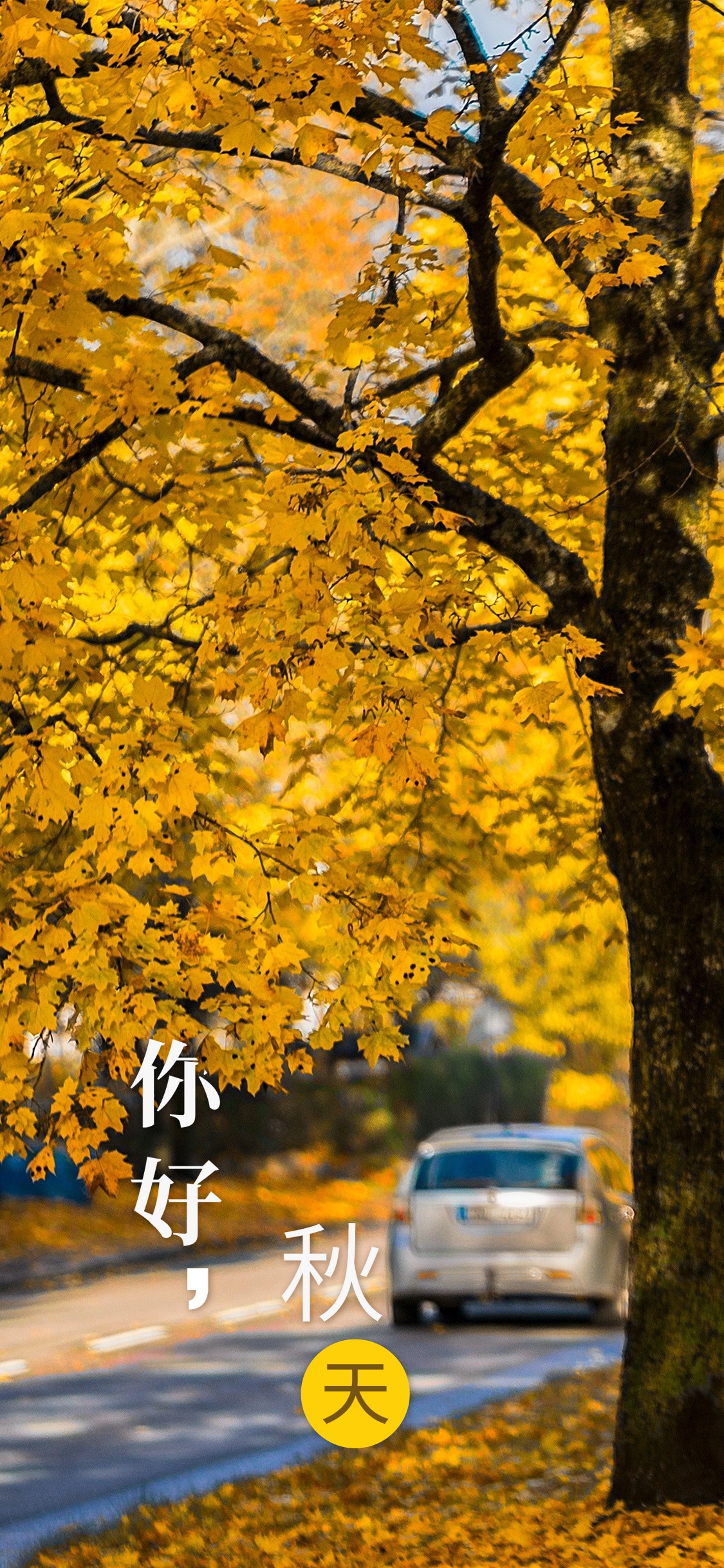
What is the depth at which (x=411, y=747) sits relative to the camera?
5098mm

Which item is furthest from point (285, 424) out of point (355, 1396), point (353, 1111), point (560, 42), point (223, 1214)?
point (353, 1111)

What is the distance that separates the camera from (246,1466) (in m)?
8.33

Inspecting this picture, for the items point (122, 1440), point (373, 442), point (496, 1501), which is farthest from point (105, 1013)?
point (122, 1440)

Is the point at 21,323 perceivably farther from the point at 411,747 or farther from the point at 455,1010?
the point at 455,1010

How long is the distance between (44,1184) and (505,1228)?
37.4 ft

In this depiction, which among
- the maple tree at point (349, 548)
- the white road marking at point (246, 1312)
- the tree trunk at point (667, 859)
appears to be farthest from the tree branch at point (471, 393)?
the white road marking at point (246, 1312)

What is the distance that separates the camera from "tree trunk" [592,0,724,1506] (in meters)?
6.33

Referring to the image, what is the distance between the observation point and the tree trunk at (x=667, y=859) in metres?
6.33

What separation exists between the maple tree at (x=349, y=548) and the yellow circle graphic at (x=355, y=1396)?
5.53 feet

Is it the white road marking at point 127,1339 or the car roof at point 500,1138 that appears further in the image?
the car roof at point 500,1138

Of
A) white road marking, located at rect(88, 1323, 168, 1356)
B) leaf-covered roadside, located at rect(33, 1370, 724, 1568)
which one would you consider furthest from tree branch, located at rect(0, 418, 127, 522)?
white road marking, located at rect(88, 1323, 168, 1356)

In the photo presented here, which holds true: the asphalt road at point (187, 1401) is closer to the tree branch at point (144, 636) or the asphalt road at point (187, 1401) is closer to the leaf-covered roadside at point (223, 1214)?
the tree branch at point (144, 636)

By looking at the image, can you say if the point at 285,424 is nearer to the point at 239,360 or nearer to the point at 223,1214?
the point at 239,360

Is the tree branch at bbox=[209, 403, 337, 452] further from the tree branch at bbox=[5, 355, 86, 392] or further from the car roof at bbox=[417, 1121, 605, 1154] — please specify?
the car roof at bbox=[417, 1121, 605, 1154]
